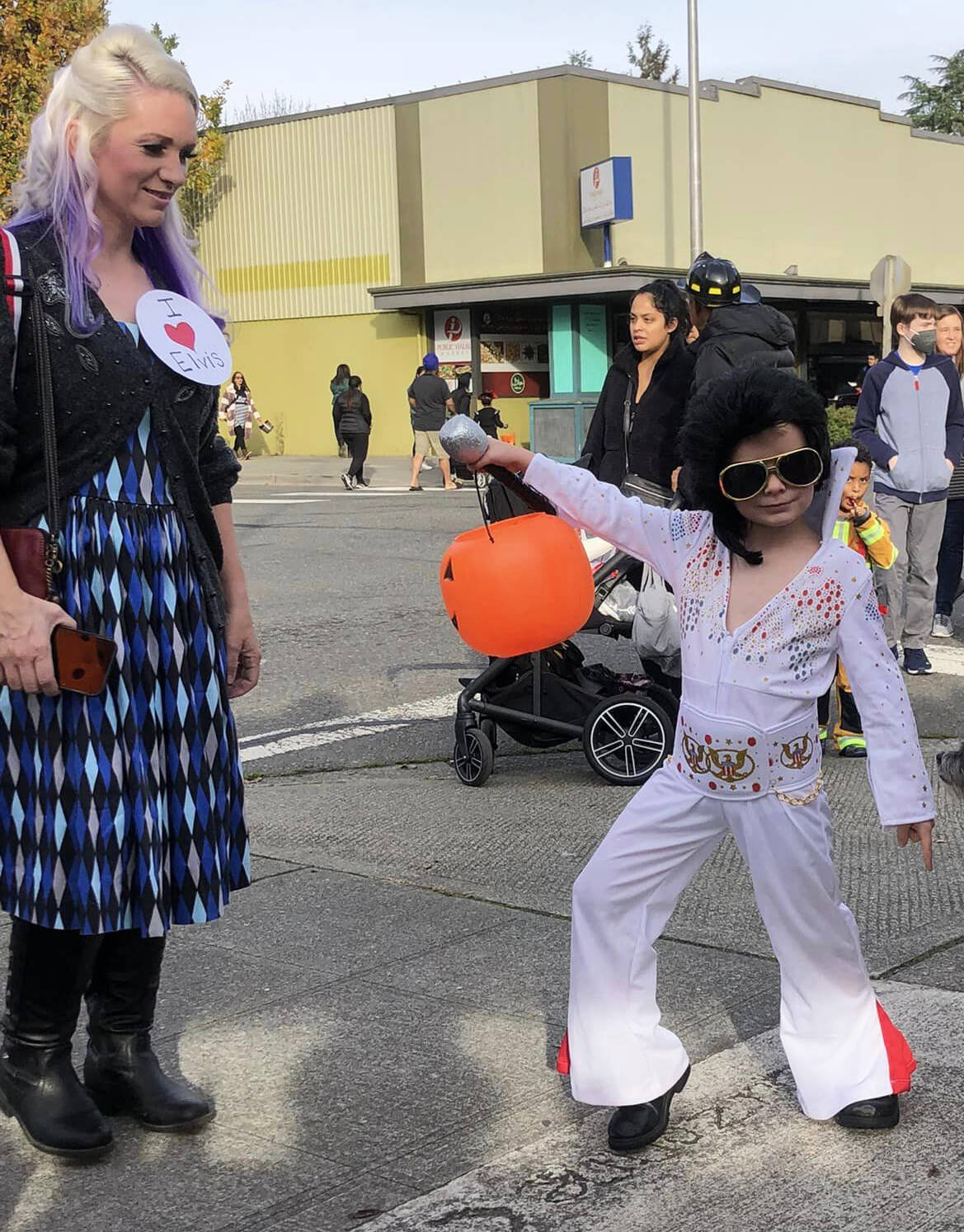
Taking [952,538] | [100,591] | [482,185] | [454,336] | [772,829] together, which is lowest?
[952,538]

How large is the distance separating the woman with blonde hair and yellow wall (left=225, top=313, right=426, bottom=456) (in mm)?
28477

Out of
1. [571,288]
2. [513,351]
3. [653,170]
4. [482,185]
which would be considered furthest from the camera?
[513,351]

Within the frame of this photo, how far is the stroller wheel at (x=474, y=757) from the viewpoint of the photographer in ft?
20.4

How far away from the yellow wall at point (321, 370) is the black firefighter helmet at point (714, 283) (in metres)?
24.6

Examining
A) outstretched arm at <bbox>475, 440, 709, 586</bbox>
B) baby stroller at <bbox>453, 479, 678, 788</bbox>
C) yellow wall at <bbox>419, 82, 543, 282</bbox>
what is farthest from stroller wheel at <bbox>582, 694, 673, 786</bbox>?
yellow wall at <bbox>419, 82, 543, 282</bbox>

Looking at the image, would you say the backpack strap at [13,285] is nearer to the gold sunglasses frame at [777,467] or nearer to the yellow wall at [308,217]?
the gold sunglasses frame at [777,467]

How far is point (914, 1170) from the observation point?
2924mm

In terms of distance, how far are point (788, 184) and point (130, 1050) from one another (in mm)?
31990

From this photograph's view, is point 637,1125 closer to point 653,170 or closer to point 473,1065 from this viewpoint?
point 473,1065

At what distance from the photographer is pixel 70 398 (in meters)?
2.79

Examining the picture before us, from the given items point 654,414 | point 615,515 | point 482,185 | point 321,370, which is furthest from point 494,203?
point 615,515

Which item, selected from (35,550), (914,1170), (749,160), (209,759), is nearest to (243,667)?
(209,759)

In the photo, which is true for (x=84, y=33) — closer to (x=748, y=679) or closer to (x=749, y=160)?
(x=749, y=160)

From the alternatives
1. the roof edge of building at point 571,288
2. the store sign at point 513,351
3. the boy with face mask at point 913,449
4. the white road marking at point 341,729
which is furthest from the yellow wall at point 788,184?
the white road marking at point 341,729
